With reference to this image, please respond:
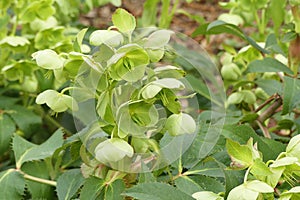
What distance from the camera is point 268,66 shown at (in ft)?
3.65

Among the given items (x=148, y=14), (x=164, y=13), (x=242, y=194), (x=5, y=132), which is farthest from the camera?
(x=148, y=14)

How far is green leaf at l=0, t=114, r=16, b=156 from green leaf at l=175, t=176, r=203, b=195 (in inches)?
20.7

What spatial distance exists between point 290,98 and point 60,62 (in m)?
0.43

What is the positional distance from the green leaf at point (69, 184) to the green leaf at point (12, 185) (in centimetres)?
9

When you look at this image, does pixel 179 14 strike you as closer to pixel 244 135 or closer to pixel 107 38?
pixel 244 135

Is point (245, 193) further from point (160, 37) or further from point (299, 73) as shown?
point (299, 73)

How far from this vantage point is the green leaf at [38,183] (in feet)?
3.48

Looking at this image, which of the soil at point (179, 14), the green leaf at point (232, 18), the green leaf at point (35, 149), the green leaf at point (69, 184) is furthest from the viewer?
the soil at point (179, 14)

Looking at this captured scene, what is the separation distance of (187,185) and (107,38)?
22 centimetres

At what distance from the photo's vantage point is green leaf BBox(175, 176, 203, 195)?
0.82 metres

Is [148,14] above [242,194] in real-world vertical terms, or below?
below

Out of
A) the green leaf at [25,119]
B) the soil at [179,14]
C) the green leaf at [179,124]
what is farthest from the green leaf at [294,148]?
the soil at [179,14]

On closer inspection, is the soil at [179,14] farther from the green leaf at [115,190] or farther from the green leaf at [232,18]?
the green leaf at [115,190]

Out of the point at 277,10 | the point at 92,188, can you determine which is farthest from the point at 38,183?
the point at 277,10
